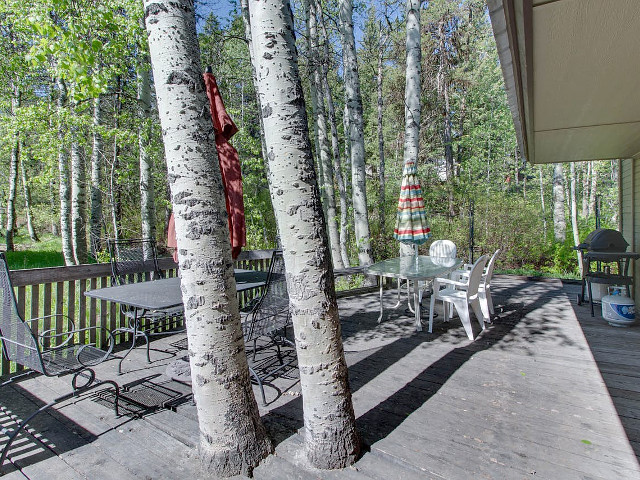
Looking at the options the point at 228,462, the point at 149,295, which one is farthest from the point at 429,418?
the point at 149,295

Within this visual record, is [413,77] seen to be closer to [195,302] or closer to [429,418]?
[429,418]

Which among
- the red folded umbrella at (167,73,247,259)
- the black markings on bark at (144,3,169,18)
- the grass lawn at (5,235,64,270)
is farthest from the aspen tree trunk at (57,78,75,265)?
the black markings on bark at (144,3,169,18)

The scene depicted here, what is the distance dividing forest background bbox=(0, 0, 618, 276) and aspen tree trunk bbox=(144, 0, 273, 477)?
2.45 m

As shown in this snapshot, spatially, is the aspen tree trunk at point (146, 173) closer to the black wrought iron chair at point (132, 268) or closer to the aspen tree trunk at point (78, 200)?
the aspen tree trunk at point (78, 200)

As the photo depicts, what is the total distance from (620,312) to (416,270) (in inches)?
94.1

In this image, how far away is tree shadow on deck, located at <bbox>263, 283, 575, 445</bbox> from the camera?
2.33 meters

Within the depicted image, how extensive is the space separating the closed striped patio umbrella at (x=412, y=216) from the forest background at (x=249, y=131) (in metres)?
2.35

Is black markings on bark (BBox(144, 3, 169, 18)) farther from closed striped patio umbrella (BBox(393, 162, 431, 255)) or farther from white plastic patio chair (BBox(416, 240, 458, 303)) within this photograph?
white plastic patio chair (BBox(416, 240, 458, 303))

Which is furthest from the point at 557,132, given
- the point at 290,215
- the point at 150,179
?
the point at 150,179

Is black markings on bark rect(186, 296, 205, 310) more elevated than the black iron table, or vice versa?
black markings on bark rect(186, 296, 205, 310)

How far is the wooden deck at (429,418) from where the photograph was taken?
6.21 ft

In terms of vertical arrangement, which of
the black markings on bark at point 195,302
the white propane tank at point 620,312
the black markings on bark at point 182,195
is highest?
the black markings on bark at point 182,195

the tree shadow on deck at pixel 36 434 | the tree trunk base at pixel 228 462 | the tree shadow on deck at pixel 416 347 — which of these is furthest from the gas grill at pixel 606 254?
the tree shadow on deck at pixel 36 434

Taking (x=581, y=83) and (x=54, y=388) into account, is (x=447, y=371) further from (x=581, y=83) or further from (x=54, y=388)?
(x=54, y=388)
